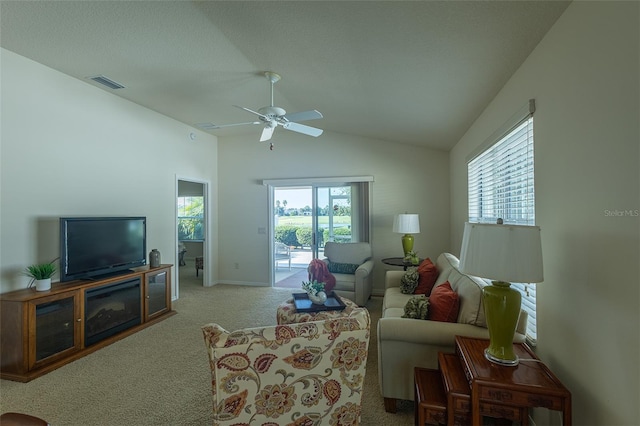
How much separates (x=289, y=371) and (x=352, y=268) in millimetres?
3481

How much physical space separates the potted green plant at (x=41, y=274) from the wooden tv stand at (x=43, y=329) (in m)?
0.07

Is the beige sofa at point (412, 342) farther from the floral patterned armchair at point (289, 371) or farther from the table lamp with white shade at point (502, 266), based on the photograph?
the floral patterned armchair at point (289, 371)

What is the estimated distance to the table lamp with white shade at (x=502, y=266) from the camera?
4.66 feet

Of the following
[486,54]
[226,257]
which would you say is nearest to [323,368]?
[486,54]

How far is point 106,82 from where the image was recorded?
3430 millimetres

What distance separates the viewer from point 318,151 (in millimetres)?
5477

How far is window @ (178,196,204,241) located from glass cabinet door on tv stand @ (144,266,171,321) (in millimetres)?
2405

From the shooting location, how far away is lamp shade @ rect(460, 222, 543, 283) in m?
1.42

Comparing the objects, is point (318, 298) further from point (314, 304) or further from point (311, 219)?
point (311, 219)

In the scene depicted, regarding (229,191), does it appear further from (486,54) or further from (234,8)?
(486,54)

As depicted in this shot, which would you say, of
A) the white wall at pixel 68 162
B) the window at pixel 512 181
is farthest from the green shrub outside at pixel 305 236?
the window at pixel 512 181

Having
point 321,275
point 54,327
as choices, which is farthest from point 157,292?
point 321,275

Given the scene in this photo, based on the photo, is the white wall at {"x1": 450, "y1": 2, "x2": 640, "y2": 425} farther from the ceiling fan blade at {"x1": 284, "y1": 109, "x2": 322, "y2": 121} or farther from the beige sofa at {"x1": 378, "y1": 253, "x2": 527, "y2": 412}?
the ceiling fan blade at {"x1": 284, "y1": 109, "x2": 322, "y2": 121}

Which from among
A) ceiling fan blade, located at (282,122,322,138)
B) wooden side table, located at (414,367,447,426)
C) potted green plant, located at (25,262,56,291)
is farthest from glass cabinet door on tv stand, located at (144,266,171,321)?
wooden side table, located at (414,367,447,426)
